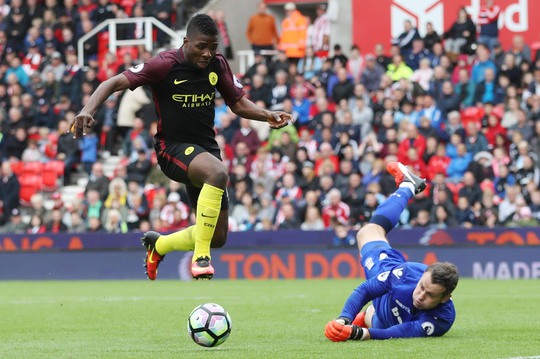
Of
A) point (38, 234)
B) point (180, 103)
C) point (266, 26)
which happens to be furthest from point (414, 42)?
point (180, 103)

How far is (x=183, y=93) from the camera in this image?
10125 millimetres

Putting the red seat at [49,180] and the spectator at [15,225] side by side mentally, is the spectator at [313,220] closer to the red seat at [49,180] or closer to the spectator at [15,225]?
the spectator at [15,225]

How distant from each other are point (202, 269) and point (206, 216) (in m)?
0.66

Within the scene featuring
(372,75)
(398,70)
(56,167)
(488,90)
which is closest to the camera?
(488,90)

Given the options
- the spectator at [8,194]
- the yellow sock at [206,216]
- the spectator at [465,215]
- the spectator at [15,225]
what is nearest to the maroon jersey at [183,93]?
the yellow sock at [206,216]

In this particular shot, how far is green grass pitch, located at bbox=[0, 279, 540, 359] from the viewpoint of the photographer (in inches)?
351

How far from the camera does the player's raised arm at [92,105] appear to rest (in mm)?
8789

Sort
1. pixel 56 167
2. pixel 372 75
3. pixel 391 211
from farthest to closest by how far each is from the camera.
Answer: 1. pixel 56 167
2. pixel 372 75
3. pixel 391 211

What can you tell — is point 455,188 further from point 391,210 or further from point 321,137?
point 391,210

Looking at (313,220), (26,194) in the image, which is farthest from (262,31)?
(313,220)

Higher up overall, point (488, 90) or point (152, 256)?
point (488, 90)

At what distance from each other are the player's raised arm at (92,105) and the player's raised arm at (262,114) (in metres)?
1.38

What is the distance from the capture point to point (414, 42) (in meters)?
22.8

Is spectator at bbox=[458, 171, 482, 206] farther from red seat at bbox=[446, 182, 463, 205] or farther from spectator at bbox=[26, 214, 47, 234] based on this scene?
spectator at bbox=[26, 214, 47, 234]
